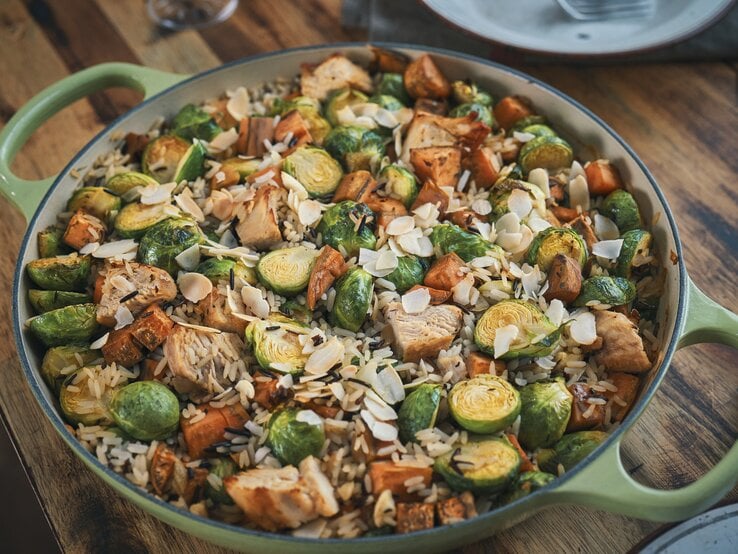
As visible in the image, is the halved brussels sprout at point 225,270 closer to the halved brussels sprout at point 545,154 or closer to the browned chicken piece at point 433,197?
the browned chicken piece at point 433,197

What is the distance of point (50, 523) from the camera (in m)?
2.38

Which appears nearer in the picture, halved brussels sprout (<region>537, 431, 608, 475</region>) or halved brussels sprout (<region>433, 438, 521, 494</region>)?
halved brussels sprout (<region>433, 438, 521, 494</region>)

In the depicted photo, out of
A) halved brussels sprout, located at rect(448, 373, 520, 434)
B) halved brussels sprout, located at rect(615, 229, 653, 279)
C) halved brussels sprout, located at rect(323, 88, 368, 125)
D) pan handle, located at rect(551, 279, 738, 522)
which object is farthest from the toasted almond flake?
halved brussels sprout, located at rect(615, 229, 653, 279)

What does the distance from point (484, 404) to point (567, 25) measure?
2023mm

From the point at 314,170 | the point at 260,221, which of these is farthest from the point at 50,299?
the point at 314,170

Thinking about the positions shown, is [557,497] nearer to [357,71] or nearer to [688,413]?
[688,413]

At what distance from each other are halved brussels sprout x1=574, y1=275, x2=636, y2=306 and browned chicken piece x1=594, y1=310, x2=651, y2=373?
47 millimetres

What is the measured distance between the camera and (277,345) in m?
2.28

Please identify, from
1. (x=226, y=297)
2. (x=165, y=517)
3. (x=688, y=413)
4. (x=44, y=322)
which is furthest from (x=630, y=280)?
(x=44, y=322)

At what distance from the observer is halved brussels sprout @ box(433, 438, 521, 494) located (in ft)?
6.63

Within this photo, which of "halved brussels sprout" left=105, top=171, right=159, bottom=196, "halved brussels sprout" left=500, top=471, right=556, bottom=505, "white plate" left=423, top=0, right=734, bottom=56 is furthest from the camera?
"white plate" left=423, top=0, right=734, bottom=56

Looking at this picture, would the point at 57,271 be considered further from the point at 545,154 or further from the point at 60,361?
the point at 545,154

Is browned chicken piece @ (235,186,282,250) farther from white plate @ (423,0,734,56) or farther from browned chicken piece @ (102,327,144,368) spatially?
white plate @ (423,0,734,56)

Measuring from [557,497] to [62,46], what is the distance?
320cm
